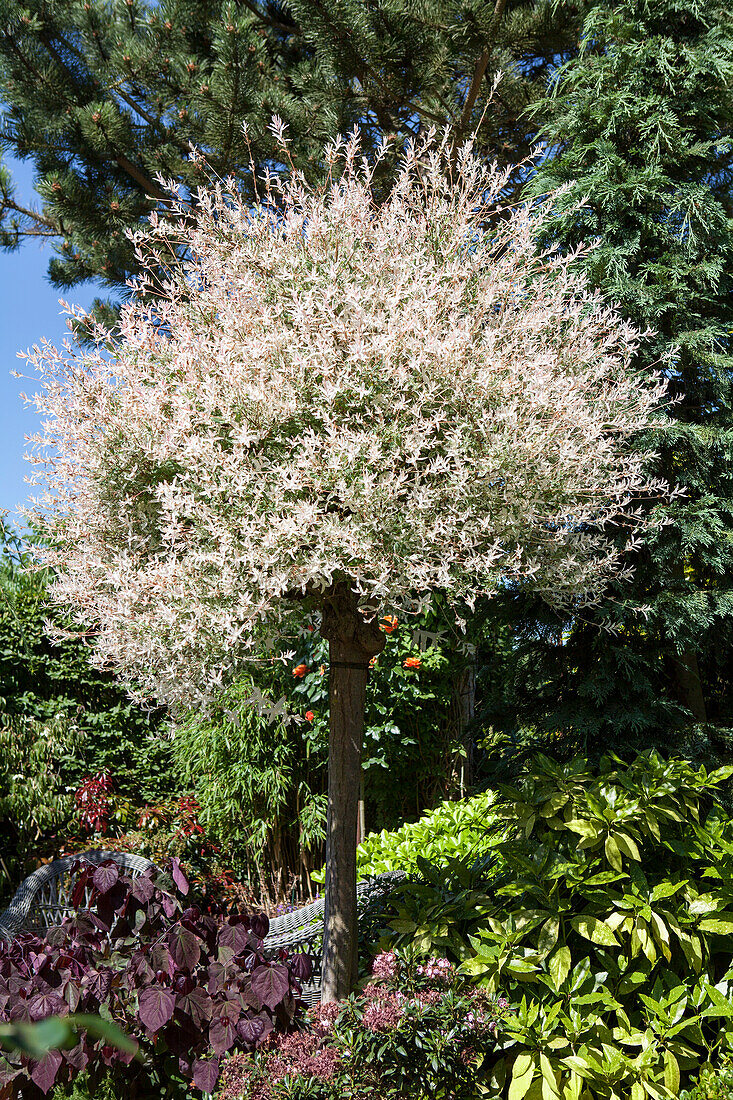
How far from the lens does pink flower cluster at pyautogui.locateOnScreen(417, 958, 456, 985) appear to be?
247cm

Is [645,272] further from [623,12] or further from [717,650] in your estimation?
[717,650]

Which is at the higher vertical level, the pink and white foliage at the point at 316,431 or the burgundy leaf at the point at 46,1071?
the pink and white foliage at the point at 316,431

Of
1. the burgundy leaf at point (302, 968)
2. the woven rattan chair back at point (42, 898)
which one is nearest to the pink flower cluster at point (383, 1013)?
the burgundy leaf at point (302, 968)

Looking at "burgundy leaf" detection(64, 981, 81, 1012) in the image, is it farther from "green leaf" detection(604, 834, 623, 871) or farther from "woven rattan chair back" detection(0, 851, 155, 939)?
"green leaf" detection(604, 834, 623, 871)

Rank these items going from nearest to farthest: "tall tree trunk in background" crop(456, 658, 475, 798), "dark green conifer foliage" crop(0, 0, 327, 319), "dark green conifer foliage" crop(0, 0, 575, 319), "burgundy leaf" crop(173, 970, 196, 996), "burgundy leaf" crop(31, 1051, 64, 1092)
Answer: "burgundy leaf" crop(31, 1051, 64, 1092) → "burgundy leaf" crop(173, 970, 196, 996) → "dark green conifer foliage" crop(0, 0, 575, 319) → "dark green conifer foliage" crop(0, 0, 327, 319) → "tall tree trunk in background" crop(456, 658, 475, 798)

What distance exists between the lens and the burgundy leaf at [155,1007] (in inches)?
92.9

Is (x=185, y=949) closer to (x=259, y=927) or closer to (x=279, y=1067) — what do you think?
(x=259, y=927)

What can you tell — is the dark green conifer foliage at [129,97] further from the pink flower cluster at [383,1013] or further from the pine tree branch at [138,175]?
the pink flower cluster at [383,1013]

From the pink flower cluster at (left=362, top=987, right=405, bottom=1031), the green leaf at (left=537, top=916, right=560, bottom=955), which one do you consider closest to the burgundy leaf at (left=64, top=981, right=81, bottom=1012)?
the pink flower cluster at (left=362, top=987, right=405, bottom=1031)

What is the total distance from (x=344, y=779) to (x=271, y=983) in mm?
677

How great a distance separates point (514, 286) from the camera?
268cm

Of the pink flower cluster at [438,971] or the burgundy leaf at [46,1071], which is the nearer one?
the burgundy leaf at [46,1071]

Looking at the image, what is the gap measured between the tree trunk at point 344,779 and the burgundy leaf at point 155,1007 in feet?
2.02

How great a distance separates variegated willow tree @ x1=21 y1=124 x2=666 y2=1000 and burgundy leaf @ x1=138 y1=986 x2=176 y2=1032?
0.62 metres
